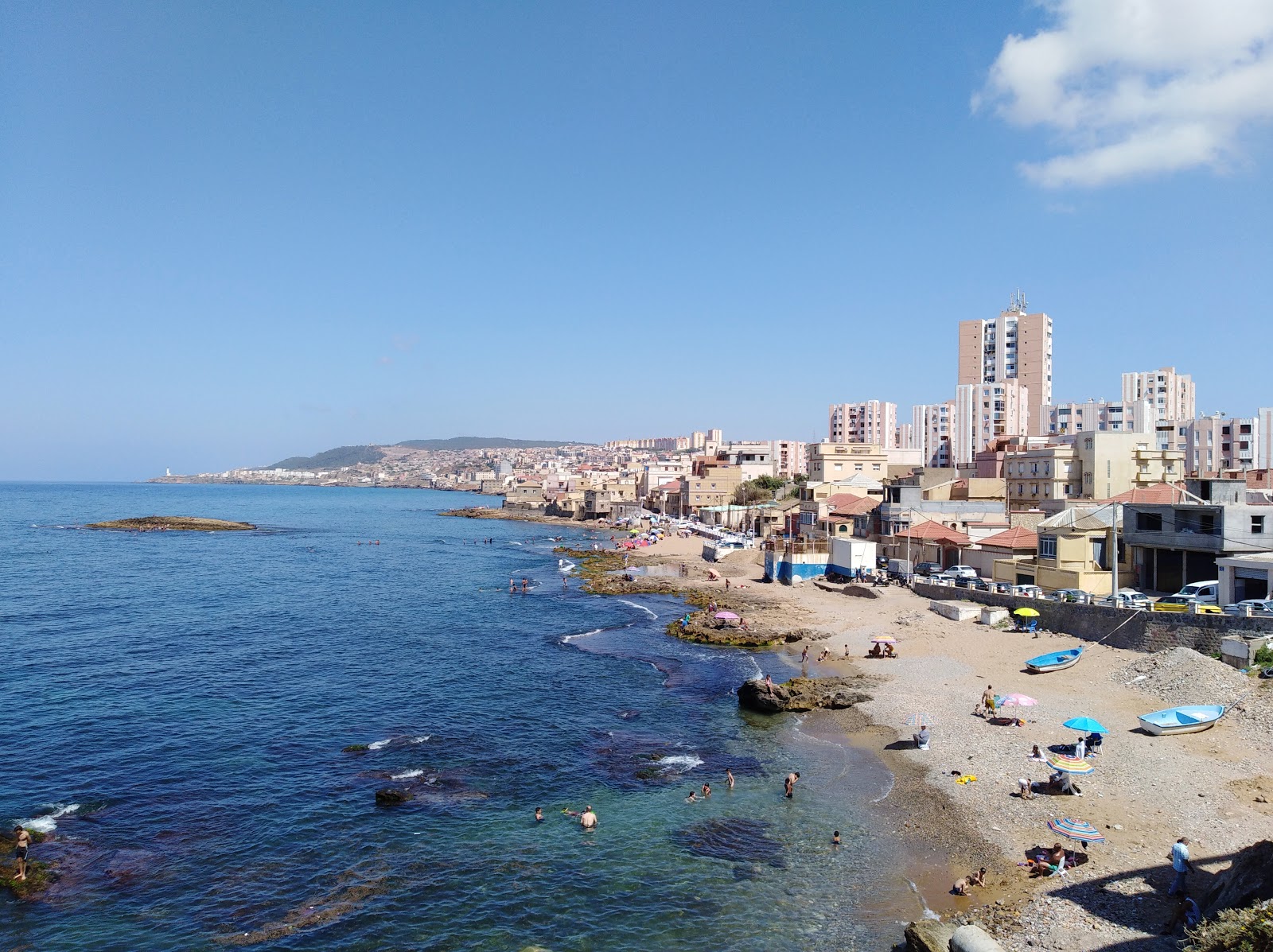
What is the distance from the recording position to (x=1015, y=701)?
28.0 metres

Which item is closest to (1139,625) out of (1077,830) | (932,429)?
(1077,830)

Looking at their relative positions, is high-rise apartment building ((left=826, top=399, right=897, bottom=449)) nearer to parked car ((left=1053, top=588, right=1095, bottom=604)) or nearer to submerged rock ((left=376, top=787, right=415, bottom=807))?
parked car ((left=1053, top=588, right=1095, bottom=604))

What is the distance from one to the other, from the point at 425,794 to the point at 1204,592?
3242 cm

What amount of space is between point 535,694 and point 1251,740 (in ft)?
80.2

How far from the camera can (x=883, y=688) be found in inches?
1294

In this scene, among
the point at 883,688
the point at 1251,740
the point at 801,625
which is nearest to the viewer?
the point at 1251,740

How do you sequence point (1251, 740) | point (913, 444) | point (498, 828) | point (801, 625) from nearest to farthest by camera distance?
point (498, 828) < point (1251, 740) < point (801, 625) < point (913, 444)

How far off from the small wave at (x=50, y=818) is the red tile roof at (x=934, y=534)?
45.0m

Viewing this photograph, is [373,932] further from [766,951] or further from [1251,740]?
[1251,740]

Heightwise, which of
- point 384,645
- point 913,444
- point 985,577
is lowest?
point 384,645

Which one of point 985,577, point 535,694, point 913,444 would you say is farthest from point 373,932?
point 913,444

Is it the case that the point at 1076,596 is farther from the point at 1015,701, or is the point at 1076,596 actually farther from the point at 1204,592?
the point at 1015,701

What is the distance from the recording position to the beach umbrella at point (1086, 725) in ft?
78.9

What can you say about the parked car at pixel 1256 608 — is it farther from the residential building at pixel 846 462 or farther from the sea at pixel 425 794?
the residential building at pixel 846 462
